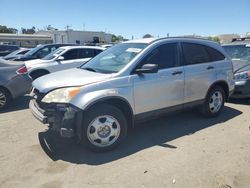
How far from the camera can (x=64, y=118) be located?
13.0ft

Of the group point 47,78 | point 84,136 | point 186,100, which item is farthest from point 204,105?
point 47,78

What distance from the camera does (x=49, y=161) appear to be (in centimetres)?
411

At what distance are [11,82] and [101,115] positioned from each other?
160 inches

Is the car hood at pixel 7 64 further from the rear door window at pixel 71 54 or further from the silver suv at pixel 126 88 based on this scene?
the silver suv at pixel 126 88

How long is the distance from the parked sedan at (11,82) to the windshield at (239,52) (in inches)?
250

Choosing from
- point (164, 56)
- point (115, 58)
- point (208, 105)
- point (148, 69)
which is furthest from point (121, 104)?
point (208, 105)

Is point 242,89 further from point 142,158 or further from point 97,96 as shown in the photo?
point 97,96

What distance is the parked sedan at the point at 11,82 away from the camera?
7090 millimetres

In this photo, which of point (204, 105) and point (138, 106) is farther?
point (204, 105)

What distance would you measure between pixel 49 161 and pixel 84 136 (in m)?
0.67

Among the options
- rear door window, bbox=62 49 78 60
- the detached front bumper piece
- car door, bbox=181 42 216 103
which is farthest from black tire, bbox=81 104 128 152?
rear door window, bbox=62 49 78 60

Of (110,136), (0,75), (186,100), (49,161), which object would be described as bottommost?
(49,161)

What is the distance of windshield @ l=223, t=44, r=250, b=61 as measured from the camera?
8.19 metres

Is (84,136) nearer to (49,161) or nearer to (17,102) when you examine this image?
(49,161)
